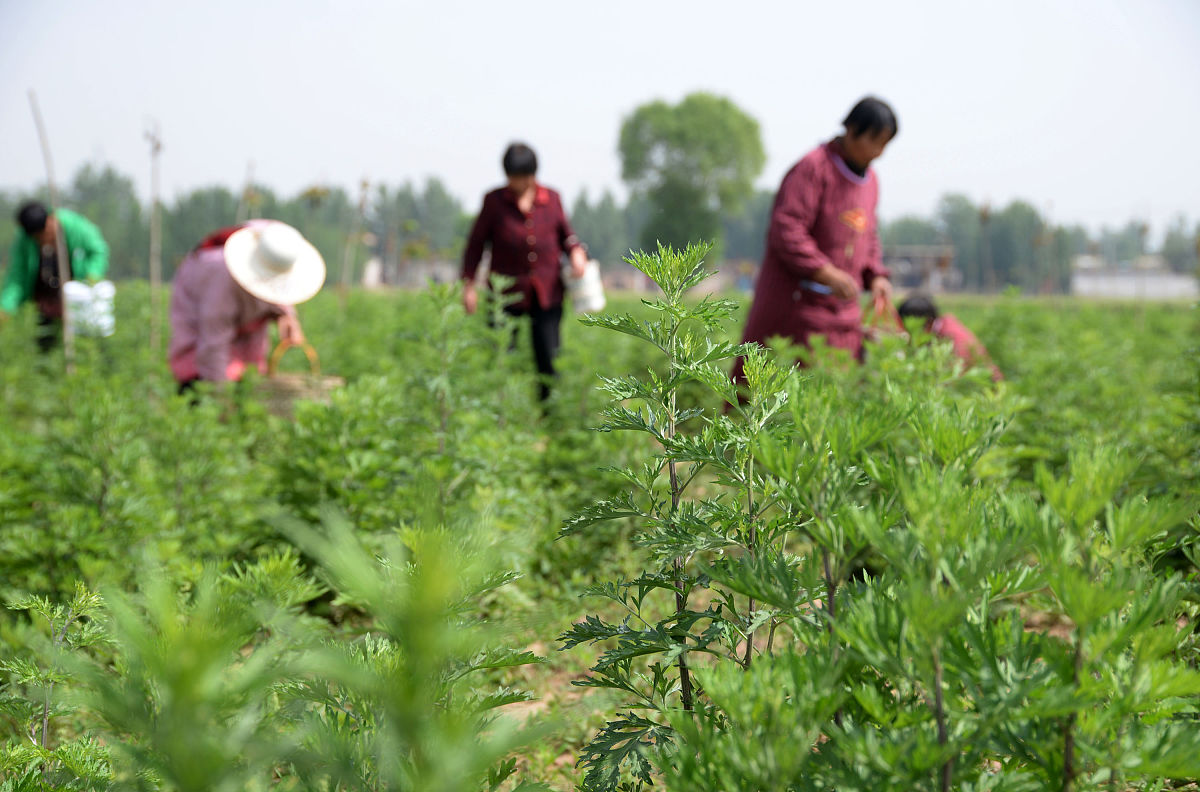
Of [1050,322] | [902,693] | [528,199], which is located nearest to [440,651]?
[902,693]

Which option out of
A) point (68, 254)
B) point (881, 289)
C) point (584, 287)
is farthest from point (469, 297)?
point (68, 254)

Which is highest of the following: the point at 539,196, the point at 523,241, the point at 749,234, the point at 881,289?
the point at 749,234

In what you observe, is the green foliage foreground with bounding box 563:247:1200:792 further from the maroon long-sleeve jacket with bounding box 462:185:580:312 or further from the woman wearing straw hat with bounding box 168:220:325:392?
the maroon long-sleeve jacket with bounding box 462:185:580:312

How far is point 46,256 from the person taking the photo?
20.5 ft

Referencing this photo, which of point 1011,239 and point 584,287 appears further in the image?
point 1011,239

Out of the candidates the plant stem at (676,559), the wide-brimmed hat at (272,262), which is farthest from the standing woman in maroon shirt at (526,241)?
the plant stem at (676,559)

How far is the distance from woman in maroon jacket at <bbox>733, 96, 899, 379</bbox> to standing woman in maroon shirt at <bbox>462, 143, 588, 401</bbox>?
1597 mm

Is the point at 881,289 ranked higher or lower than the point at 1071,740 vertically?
higher

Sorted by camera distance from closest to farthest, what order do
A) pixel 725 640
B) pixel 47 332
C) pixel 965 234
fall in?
pixel 725 640 → pixel 47 332 → pixel 965 234

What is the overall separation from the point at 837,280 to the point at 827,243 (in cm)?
33

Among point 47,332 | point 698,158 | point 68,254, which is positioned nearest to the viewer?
point 68,254

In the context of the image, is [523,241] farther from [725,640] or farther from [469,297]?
[725,640]

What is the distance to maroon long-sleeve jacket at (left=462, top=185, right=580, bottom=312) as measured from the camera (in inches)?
206

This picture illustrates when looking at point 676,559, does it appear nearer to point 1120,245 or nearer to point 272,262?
point 272,262
